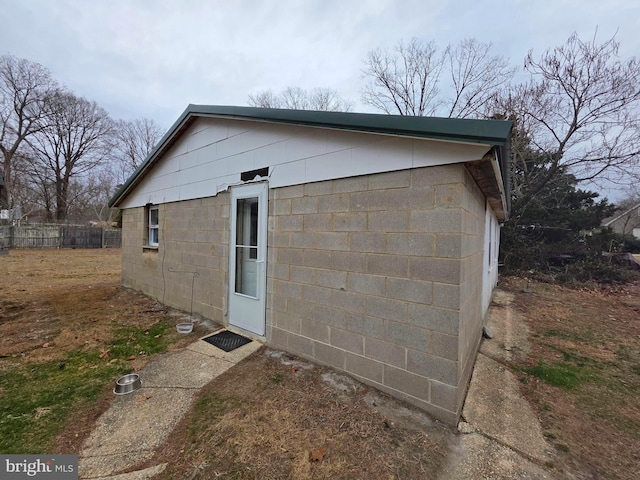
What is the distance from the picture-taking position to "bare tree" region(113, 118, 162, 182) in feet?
94.8

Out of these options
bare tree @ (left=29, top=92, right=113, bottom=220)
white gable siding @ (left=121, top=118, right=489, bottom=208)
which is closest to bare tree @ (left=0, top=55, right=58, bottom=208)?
bare tree @ (left=29, top=92, right=113, bottom=220)

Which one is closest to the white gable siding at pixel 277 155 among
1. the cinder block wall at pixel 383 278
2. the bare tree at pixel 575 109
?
the cinder block wall at pixel 383 278

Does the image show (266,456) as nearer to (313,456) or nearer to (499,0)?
(313,456)

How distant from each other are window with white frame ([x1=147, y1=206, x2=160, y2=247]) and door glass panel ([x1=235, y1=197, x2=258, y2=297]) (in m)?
3.50

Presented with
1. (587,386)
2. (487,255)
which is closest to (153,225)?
(487,255)

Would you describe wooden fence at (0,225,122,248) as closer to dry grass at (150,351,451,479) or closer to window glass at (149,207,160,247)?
window glass at (149,207,160,247)

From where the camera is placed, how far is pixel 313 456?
209 cm

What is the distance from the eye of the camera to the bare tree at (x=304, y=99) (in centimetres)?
1916

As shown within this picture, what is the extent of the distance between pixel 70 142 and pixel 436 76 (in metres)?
30.8

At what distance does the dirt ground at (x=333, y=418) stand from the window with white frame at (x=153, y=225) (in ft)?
7.61

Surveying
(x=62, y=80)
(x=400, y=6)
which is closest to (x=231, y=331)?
(x=400, y=6)

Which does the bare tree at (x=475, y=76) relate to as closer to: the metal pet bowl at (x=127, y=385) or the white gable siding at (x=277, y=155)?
the white gable siding at (x=277, y=155)

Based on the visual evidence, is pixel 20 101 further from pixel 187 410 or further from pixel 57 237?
pixel 187 410

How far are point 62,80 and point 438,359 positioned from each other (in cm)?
3405
